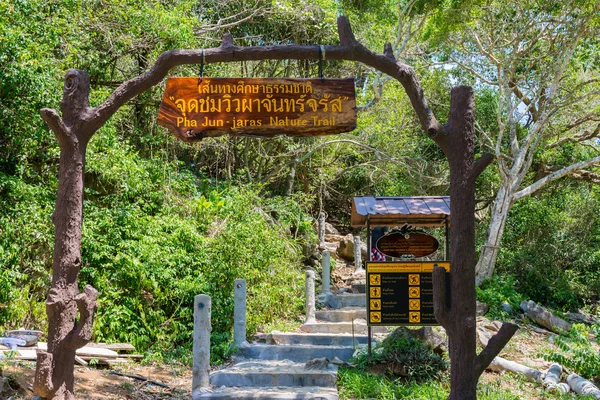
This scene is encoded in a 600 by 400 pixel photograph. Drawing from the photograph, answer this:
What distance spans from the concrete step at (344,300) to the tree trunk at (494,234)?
A: 388 cm

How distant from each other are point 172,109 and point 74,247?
1.49 m

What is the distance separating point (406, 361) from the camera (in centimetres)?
814

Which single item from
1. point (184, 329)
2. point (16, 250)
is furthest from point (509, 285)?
point (16, 250)

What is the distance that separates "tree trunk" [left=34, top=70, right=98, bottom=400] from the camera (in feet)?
15.6

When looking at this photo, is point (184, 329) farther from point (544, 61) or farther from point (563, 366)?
point (544, 61)

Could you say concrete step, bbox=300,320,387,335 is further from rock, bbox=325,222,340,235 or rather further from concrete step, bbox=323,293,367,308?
rock, bbox=325,222,340,235

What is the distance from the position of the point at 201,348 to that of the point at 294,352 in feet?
8.52

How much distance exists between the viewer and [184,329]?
996cm

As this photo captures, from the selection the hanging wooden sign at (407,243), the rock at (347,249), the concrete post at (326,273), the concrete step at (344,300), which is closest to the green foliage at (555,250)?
the rock at (347,249)

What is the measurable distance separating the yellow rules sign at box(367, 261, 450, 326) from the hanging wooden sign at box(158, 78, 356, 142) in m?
3.81

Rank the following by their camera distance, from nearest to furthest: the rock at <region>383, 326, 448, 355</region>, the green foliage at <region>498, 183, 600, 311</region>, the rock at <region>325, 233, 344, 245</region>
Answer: the rock at <region>383, 326, 448, 355</region>
the green foliage at <region>498, 183, 600, 311</region>
the rock at <region>325, 233, 344, 245</region>

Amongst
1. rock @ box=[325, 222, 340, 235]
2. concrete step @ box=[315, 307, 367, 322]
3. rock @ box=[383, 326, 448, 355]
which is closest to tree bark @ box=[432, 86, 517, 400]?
rock @ box=[383, 326, 448, 355]

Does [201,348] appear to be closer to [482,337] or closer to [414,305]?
[414,305]

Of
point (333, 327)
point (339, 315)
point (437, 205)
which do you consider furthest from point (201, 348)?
point (339, 315)
